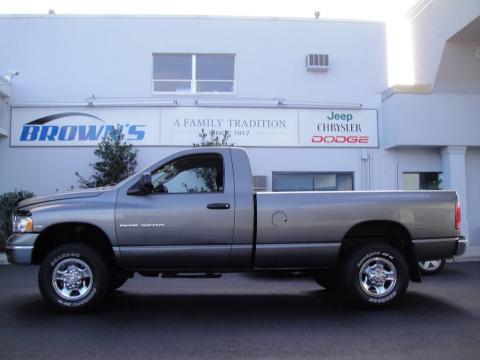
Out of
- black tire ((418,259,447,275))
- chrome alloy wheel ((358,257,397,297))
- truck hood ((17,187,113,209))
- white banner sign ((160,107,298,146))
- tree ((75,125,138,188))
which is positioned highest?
white banner sign ((160,107,298,146))

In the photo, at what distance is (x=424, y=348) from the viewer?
497cm

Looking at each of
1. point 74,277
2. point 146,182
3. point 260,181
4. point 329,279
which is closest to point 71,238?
point 74,277

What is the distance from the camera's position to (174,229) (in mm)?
6270

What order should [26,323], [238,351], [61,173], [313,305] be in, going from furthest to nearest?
[61,173], [313,305], [26,323], [238,351]

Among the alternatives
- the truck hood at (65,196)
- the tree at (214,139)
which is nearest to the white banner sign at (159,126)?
the tree at (214,139)

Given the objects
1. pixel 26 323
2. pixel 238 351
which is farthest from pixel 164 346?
pixel 26 323

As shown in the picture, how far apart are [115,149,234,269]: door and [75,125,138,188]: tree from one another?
25.2ft

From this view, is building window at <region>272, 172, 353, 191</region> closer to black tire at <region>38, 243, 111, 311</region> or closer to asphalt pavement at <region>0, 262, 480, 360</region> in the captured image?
asphalt pavement at <region>0, 262, 480, 360</region>

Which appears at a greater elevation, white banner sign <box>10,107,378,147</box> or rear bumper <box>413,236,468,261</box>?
white banner sign <box>10,107,378,147</box>

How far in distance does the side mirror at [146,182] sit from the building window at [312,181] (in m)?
8.96

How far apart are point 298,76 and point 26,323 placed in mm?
11402

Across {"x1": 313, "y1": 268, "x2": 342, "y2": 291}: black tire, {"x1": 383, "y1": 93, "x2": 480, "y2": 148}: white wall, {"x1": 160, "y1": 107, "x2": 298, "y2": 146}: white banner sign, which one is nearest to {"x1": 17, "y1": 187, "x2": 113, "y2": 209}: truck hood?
{"x1": 313, "y1": 268, "x2": 342, "y2": 291}: black tire

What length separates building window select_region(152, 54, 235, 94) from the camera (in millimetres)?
15258

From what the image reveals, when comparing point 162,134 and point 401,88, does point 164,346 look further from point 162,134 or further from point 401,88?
point 401,88
